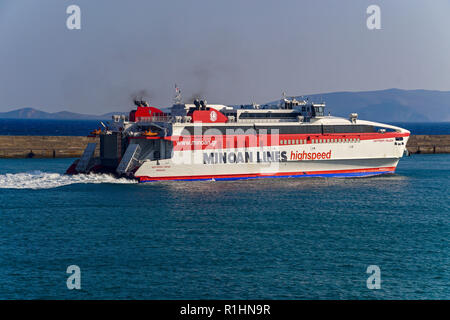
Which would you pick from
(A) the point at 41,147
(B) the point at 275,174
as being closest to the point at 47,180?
(B) the point at 275,174

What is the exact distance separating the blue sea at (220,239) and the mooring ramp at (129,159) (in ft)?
4.04

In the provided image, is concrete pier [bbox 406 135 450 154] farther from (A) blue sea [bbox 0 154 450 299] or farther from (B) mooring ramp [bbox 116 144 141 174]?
(B) mooring ramp [bbox 116 144 141 174]

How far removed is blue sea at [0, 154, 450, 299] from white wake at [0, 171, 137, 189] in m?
0.10

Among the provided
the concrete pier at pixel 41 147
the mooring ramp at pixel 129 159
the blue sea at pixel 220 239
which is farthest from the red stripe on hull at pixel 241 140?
the concrete pier at pixel 41 147

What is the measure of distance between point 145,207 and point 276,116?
67.4ft

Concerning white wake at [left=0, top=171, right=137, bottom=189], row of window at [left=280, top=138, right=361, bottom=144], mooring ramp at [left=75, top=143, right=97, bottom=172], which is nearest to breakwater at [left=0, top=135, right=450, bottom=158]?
mooring ramp at [left=75, top=143, right=97, bottom=172]

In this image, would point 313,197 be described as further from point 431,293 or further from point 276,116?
point 431,293

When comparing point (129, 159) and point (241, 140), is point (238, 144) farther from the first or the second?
point (129, 159)

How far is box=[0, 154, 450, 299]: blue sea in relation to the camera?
23.3m

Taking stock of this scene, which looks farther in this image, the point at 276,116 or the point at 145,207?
the point at 276,116

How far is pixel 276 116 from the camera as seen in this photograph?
181 ft

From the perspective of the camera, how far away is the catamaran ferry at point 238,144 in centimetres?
4931
